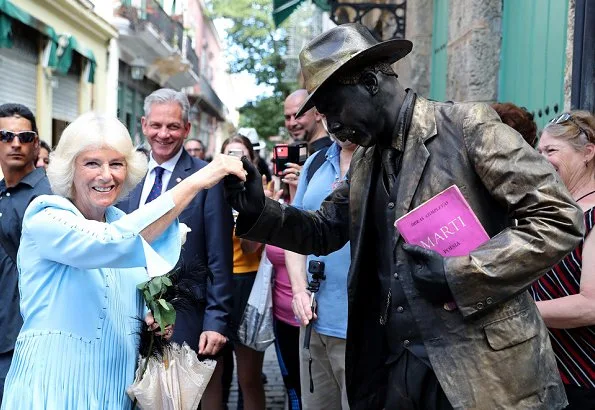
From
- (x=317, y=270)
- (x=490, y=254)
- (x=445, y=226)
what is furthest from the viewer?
(x=317, y=270)

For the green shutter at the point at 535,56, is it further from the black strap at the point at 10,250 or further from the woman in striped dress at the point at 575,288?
the black strap at the point at 10,250

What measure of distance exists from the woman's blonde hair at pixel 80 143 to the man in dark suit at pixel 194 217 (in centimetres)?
112

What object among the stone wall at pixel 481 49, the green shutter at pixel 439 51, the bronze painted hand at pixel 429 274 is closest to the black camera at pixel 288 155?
the stone wall at pixel 481 49

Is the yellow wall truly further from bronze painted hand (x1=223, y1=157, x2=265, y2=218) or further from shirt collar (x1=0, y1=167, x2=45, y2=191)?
bronze painted hand (x1=223, y1=157, x2=265, y2=218)

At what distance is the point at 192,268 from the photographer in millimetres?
3203

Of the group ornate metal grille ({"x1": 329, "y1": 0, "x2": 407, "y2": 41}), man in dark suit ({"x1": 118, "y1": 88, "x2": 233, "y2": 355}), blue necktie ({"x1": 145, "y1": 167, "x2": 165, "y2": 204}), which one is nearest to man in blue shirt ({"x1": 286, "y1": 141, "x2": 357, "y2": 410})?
man in dark suit ({"x1": 118, "y1": 88, "x2": 233, "y2": 355})

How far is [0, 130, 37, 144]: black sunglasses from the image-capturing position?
15.1 ft

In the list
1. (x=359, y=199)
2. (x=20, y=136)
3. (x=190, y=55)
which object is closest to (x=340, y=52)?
(x=359, y=199)

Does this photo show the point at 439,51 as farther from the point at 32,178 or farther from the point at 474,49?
the point at 32,178

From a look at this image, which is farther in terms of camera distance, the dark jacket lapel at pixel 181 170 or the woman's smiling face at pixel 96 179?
the dark jacket lapel at pixel 181 170

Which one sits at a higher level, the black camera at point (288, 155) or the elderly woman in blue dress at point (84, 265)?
the black camera at point (288, 155)

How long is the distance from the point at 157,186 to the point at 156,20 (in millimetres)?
20734

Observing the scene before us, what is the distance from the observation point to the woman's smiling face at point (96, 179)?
2.82 metres

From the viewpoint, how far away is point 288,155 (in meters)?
5.02
